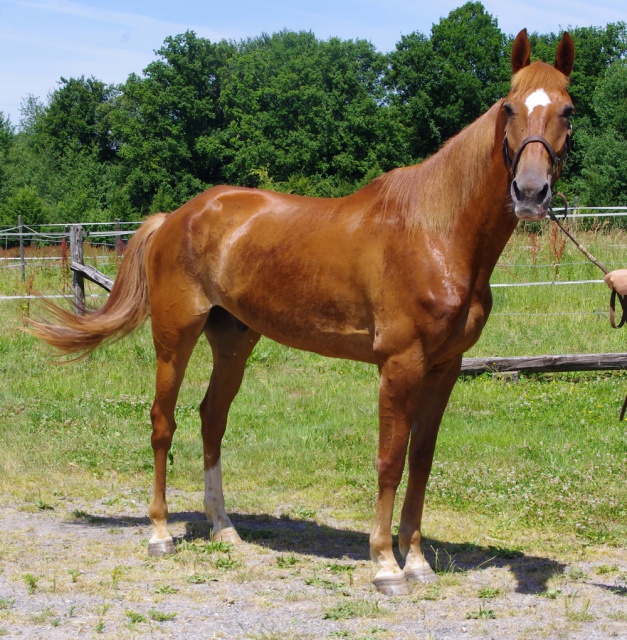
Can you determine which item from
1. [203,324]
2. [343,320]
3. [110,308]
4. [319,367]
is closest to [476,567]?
[343,320]

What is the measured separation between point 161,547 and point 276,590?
0.91 m

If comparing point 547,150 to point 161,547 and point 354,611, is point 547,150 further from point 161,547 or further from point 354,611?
point 161,547

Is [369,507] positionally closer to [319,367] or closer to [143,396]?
[143,396]

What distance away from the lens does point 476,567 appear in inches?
Answer: 165

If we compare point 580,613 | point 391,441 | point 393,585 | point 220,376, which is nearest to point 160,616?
point 393,585

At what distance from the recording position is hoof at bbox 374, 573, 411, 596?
3.83 meters

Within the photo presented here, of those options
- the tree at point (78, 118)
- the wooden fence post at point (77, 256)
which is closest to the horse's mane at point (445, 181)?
the wooden fence post at point (77, 256)

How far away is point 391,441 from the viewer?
3869 mm

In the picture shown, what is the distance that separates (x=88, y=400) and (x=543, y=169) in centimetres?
568

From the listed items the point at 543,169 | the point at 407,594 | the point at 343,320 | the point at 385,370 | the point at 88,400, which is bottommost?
the point at 407,594

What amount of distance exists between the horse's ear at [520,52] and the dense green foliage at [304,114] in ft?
109

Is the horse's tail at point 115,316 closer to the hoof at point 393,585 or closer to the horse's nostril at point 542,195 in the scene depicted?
the hoof at point 393,585

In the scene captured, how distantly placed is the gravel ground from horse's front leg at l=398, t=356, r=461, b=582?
17cm

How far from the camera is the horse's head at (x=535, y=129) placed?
3.19m
